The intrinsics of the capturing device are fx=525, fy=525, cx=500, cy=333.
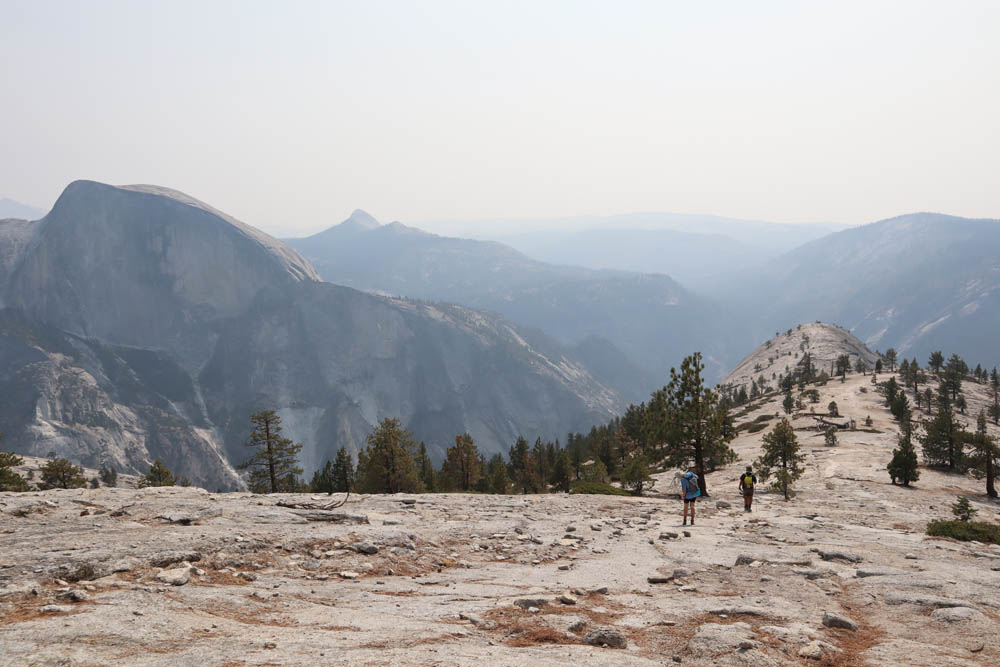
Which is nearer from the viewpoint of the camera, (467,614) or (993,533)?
(467,614)

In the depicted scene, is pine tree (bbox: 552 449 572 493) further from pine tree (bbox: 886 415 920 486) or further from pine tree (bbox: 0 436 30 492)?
pine tree (bbox: 0 436 30 492)

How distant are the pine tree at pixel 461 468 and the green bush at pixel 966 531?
5283cm

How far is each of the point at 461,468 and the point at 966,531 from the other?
180 feet

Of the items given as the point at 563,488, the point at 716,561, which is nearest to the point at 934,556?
the point at 716,561

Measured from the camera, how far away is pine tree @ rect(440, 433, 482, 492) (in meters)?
69.8

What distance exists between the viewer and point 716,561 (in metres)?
17.3

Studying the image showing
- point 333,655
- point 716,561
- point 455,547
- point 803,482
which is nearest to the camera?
point 333,655

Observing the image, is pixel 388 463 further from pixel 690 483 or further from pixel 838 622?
pixel 838 622

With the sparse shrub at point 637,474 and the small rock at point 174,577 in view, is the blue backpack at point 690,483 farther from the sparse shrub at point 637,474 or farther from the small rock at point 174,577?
the small rock at point 174,577

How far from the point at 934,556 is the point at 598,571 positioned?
474 inches

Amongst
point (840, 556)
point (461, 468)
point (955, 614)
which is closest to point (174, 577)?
point (955, 614)

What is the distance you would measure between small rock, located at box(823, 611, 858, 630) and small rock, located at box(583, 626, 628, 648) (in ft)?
15.6

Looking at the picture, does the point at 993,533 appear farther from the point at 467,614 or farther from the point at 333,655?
the point at 333,655

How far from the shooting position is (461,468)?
230ft
